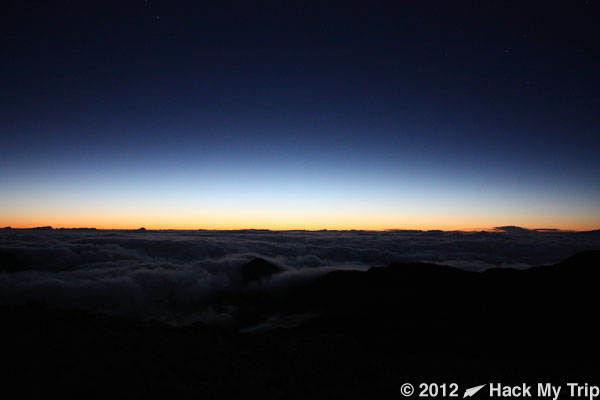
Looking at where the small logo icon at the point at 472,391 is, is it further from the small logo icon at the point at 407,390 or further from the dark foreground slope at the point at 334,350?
the small logo icon at the point at 407,390

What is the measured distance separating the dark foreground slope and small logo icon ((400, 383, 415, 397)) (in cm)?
54

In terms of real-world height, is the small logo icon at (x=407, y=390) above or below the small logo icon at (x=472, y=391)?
above

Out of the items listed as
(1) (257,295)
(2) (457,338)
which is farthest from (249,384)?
(1) (257,295)

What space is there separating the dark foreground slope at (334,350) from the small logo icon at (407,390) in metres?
0.54

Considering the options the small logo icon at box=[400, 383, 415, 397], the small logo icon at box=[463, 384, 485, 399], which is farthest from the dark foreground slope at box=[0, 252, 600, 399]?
the small logo icon at box=[463, 384, 485, 399]

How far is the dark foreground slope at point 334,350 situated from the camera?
13.0 m

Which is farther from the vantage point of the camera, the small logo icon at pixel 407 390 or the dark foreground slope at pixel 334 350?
the small logo icon at pixel 407 390

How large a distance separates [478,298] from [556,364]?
3753 centimetres

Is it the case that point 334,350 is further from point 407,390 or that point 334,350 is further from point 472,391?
point 472,391

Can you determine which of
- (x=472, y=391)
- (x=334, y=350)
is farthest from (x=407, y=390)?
(x=334, y=350)

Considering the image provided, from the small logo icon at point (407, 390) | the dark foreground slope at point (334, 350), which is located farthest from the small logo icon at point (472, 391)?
the small logo icon at point (407, 390)

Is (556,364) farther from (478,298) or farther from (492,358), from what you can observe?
(478,298)

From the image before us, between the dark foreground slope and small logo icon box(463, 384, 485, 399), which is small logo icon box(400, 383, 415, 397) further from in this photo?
small logo icon box(463, 384, 485, 399)

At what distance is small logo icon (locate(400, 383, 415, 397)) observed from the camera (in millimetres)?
18680
